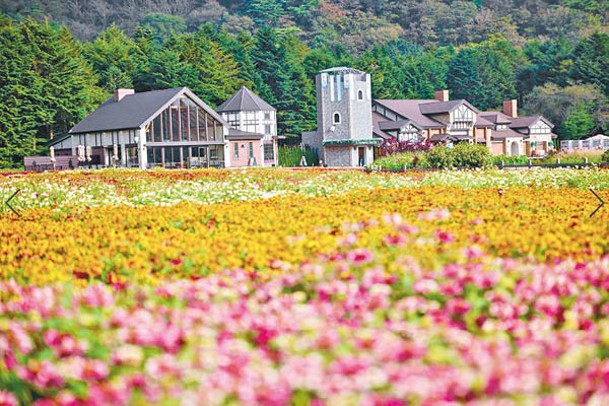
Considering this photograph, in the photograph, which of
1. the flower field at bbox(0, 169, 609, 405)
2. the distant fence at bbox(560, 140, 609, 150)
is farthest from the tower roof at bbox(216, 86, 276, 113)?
the flower field at bbox(0, 169, 609, 405)

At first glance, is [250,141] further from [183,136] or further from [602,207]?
[602,207]

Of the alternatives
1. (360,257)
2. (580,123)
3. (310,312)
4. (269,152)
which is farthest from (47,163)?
(580,123)

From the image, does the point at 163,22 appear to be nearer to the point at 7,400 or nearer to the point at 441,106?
the point at 441,106

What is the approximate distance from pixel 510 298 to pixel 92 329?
2.45 meters

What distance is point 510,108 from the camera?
68438mm

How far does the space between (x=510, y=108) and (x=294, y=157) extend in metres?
22.5

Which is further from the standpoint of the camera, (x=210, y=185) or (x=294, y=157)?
(x=294, y=157)

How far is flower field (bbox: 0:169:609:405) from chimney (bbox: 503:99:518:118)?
6083cm

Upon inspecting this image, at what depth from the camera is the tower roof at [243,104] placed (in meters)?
52.8

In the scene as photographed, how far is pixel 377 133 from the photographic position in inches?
2186

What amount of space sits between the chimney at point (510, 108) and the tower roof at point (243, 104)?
2327 centimetres

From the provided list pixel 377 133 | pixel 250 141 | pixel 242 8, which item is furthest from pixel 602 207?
pixel 242 8

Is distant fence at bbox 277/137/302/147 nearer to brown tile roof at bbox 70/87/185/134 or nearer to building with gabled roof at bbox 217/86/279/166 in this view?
building with gabled roof at bbox 217/86/279/166

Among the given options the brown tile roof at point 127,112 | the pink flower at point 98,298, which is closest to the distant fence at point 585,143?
the brown tile roof at point 127,112
